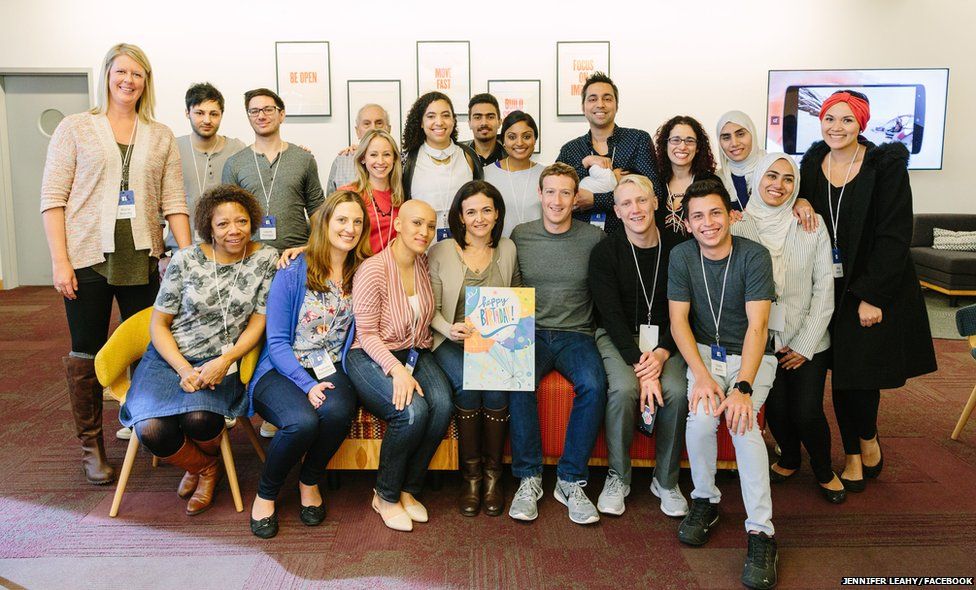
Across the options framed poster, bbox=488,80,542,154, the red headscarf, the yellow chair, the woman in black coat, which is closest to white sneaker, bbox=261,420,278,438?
the yellow chair

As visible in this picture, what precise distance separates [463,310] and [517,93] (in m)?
4.51

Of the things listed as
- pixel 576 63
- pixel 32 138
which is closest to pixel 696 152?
pixel 576 63

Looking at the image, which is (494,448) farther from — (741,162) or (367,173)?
(741,162)

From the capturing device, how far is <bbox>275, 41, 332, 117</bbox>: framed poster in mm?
6840

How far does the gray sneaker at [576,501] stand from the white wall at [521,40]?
4.91 m

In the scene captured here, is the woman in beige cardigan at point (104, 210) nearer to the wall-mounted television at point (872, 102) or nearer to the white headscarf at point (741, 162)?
the white headscarf at point (741, 162)

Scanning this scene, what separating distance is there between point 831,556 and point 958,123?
679 centimetres

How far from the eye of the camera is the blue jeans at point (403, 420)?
2639 millimetres

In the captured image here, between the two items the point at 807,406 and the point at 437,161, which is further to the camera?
the point at 437,161

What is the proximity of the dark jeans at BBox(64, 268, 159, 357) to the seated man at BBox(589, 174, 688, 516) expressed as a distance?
6.62 feet

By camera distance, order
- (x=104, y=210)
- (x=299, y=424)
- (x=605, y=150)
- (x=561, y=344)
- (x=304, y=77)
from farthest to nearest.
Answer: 1. (x=304, y=77)
2. (x=605, y=150)
3. (x=561, y=344)
4. (x=104, y=210)
5. (x=299, y=424)

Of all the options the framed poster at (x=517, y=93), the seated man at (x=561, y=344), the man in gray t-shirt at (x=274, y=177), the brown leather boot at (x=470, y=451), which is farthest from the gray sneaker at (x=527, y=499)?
the framed poster at (x=517, y=93)

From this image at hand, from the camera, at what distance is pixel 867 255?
9.26ft

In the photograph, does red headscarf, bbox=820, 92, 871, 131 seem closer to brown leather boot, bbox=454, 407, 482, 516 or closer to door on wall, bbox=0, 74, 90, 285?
brown leather boot, bbox=454, 407, 482, 516
